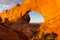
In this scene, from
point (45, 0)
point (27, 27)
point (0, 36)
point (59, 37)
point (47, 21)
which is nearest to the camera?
point (0, 36)

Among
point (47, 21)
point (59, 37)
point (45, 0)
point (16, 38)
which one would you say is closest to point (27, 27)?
point (16, 38)

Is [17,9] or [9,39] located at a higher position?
[17,9]

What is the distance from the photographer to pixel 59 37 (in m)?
5.96

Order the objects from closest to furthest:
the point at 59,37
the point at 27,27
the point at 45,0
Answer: the point at 27,27 < the point at 59,37 < the point at 45,0

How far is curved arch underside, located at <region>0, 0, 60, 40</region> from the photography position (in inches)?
283

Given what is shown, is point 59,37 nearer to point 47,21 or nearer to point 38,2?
point 47,21

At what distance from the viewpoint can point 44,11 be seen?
8.20m

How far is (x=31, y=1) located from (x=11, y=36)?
8.33 m

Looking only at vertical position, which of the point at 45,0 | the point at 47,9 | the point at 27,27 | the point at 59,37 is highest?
the point at 45,0

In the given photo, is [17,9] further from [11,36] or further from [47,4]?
[11,36]

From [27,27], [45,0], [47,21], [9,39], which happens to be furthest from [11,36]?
[45,0]

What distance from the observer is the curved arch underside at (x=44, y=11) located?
718cm

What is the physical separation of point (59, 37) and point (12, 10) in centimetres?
347

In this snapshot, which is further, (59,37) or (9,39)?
(59,37)
